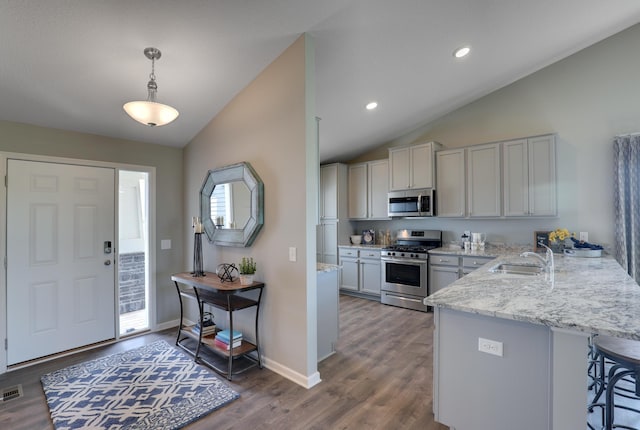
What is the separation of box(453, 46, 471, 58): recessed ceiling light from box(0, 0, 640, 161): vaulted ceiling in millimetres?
57

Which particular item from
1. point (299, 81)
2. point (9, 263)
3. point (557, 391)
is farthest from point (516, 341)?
point (9, 263)

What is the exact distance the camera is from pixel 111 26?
7.00 ft

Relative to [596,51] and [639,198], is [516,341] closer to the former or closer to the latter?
[639,198]

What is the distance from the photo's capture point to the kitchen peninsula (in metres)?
1.37

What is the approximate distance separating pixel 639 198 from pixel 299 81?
13.5 feet

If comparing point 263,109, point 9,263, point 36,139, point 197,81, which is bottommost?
point 9,263

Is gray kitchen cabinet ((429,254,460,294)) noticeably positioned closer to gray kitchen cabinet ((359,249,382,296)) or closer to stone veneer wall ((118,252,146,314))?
gray kitchen cabinet ((359,249,382,296))

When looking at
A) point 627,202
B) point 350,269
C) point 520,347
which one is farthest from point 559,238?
point 350,269

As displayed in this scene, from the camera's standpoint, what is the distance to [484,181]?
437 cm

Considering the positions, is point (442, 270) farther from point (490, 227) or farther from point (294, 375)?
point (294, 375)

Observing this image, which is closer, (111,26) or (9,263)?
(111,26)

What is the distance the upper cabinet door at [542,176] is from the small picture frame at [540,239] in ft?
1.08

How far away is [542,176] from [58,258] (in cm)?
589

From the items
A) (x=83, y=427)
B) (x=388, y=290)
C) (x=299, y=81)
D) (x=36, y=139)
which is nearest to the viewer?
(x=83, y=427)
